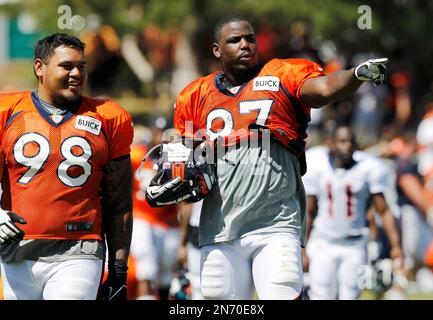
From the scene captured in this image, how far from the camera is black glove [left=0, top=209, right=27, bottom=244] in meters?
5.73

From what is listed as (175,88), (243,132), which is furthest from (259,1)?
(243,132)

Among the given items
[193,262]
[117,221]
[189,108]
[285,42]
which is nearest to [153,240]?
[193,262]

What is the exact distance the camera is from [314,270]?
31.8 ft

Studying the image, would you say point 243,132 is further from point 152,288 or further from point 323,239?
point 152,288

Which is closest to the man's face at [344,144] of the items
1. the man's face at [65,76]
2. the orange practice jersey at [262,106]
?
the orange practice jersey at [262,106]

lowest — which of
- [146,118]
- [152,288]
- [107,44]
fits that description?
[152,288]

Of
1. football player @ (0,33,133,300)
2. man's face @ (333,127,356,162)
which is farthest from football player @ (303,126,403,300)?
football player @ (0,33,133,300)

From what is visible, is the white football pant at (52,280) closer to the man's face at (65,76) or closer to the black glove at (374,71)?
the man's face at (65,76)

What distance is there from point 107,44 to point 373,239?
10.5 meters

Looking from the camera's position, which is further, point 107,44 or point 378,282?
point 107,44

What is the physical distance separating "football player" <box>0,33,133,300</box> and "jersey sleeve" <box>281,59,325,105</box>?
0.94 meters

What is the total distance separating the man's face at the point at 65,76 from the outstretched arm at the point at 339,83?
1260 millimetres

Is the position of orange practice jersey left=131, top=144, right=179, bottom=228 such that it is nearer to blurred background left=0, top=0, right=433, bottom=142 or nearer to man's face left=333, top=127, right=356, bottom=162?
man's face left=333, top=127, right=356, bottom=162

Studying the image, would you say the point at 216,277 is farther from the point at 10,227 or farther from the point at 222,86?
the point at 10,227
